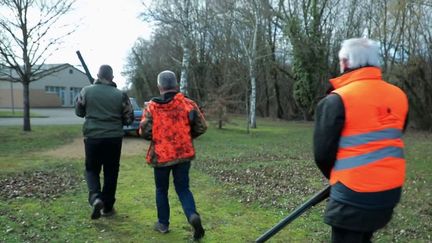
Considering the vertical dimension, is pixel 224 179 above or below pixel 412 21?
below

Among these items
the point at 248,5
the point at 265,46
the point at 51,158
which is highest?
the point at 248,5

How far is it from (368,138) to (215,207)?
14.7ft

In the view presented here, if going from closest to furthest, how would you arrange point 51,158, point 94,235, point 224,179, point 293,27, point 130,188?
1. point 94,235
2. point 130,188
3. point 224,179
4. point 51,158
5. point 293,27

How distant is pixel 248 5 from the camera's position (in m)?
30.9

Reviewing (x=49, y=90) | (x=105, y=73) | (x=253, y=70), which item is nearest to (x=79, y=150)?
(x=105, y=73)

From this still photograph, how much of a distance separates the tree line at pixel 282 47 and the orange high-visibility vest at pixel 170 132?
17.2 m

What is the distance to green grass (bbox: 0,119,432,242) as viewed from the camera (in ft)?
19.1

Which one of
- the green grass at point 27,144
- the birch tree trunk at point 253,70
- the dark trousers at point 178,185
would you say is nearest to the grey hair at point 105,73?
the dark trousers at point 178,185

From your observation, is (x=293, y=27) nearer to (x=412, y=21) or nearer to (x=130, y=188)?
(x=412, y=21)

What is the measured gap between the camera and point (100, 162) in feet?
20.7

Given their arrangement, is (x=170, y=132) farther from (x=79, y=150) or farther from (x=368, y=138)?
(x=79, y=150)

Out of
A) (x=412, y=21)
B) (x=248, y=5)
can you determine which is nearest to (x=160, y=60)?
(x=248, y=5)

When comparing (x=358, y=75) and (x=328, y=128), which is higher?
(x=358, y=75)

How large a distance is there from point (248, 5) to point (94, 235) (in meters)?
27.0
